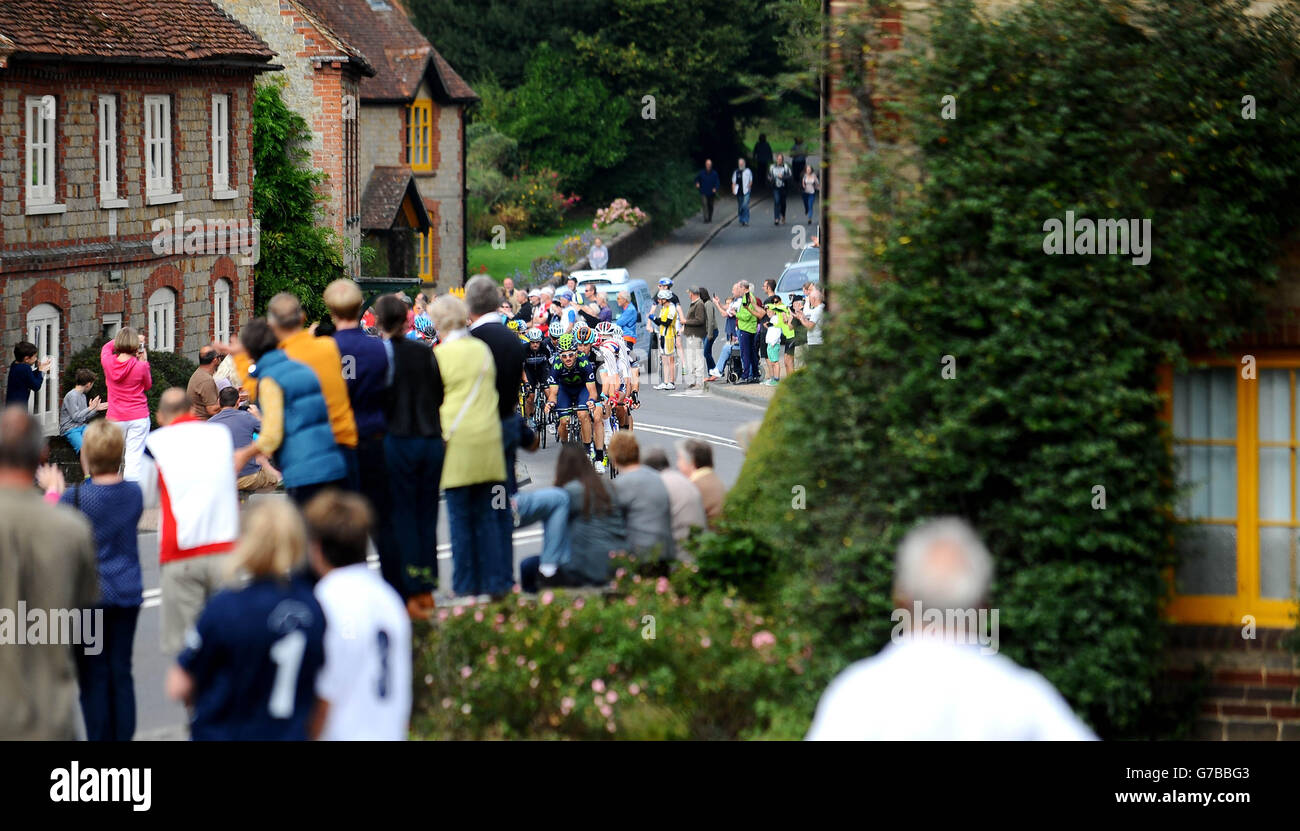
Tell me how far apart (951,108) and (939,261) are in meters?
0.80

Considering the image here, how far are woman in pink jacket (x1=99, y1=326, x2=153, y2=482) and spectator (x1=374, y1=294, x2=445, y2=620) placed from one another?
9.02 metres

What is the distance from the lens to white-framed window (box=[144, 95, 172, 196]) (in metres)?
28.7

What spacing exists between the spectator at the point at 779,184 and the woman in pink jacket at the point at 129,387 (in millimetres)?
41897

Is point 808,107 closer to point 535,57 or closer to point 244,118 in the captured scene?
point 535,57

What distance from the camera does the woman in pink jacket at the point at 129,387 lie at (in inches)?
761

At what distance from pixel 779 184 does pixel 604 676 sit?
51834 mm

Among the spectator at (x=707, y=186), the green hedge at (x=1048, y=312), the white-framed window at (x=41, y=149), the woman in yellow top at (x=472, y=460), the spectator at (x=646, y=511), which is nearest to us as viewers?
the green hedge at (x=1048, y=312)

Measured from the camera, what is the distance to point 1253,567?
10250 millimetres

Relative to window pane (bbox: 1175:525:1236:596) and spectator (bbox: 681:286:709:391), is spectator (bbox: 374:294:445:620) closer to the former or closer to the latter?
window pane (bbox: 1175:525:1236:596)

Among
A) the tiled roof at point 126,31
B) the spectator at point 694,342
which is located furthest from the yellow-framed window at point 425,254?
the tiled roof at point 126,31

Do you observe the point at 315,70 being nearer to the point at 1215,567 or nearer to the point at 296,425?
the point at 296,425

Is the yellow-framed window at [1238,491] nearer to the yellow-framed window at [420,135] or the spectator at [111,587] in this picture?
the spectator at [111,587]
